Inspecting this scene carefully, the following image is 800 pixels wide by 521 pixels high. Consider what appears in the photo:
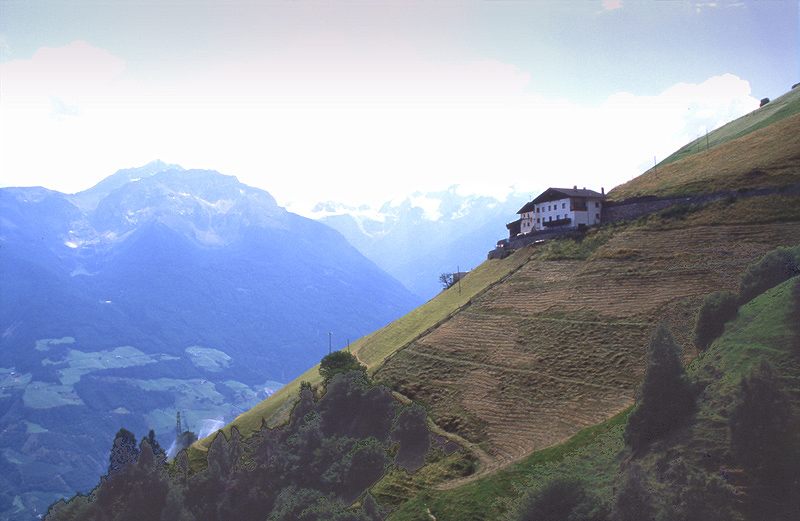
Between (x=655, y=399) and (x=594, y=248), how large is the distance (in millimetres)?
50233

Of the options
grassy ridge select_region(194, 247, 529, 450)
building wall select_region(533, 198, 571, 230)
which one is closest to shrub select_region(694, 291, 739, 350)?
grassy ridge select_region(194, 247, 529, 450)

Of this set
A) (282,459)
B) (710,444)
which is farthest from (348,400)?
(710,444)

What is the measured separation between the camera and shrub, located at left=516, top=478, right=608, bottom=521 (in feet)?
122

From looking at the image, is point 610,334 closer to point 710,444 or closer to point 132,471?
point 710,444

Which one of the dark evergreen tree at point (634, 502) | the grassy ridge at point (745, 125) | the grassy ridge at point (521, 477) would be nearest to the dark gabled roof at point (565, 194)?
the grassy ridge at point (745, 125)

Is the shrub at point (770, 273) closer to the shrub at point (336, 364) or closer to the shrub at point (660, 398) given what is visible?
the shrub at point (660, 398)

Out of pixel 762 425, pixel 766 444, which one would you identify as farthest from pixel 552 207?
pixel 766 444

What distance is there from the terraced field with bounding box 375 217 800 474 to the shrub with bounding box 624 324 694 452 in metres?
10.3

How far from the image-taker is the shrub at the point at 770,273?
53.0m

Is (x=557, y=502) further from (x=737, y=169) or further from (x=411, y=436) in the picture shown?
(x=737, y=169)

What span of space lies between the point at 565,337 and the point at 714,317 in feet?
61.3

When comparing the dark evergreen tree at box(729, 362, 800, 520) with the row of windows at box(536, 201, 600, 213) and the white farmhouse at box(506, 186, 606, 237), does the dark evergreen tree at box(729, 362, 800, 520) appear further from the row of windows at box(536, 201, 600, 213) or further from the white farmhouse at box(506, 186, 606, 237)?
the row of windows at box(536, 201, 600, 213)

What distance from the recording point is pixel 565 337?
7006 cm

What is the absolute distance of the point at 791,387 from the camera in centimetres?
3816
